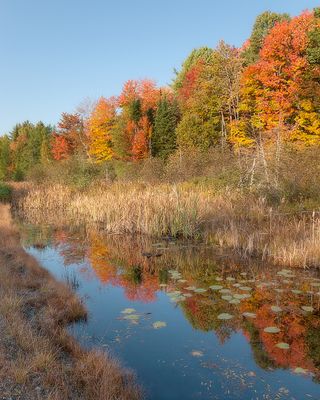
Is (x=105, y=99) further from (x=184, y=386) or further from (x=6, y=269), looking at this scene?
(x=184, y=386)

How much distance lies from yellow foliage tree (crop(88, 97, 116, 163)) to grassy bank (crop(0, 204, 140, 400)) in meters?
31.6

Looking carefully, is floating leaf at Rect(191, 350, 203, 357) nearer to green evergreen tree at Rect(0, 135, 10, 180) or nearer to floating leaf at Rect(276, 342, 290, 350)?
floating leaf at Rect(276, 342, 290, 350)

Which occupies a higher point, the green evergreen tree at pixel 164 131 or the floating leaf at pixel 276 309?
the green evergreen tree at pixel 164 131

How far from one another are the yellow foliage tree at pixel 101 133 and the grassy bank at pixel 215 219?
21862 millimetres

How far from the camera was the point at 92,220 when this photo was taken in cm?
1497

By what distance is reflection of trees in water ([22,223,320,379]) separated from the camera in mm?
5035

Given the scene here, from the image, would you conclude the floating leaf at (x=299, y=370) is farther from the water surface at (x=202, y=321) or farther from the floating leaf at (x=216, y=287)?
the floating leaf at (x=216, y=287)

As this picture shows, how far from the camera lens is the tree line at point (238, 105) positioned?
23359 mm

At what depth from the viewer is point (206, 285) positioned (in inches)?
291

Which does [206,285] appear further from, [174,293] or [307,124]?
[307,124]

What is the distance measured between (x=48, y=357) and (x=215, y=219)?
803 centimetres

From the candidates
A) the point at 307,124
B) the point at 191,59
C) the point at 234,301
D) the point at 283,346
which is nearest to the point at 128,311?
the point at 234,301

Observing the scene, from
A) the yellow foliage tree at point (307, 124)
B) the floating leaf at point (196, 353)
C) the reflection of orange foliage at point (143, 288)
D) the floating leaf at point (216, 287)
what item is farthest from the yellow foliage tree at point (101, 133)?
the floating leaf at point (196, 353)

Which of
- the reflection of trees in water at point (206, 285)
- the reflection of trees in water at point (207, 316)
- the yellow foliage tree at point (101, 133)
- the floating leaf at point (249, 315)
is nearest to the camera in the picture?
the reflection of trees in water at point (206, 285)
